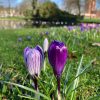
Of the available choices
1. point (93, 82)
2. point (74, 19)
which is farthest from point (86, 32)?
point (74, 19)

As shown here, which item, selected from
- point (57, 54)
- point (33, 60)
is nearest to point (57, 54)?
point (57, 54)

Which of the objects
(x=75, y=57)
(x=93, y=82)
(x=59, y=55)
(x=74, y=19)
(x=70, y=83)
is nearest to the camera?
(x=59, y=55)

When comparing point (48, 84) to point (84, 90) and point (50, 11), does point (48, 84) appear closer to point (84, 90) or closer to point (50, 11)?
point (84, 90)

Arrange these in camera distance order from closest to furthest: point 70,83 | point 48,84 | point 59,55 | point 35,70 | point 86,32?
point 59,55 → point 35,70 → point 70,83 → point 48,84 → point 86,32

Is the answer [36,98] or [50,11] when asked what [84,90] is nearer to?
[36,98]

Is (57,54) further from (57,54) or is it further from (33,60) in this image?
(33,60)

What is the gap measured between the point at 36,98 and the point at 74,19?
28.3 meters

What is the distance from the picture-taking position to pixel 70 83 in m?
1.39

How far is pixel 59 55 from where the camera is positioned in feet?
3.80

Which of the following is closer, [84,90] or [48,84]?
[48,84]

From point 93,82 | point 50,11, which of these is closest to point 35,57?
point 93,82

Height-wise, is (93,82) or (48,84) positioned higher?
(48,84)

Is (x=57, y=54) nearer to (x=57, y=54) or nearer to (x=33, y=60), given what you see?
(x=57, y=54)

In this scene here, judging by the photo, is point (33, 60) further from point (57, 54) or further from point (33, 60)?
point (57, 54)
